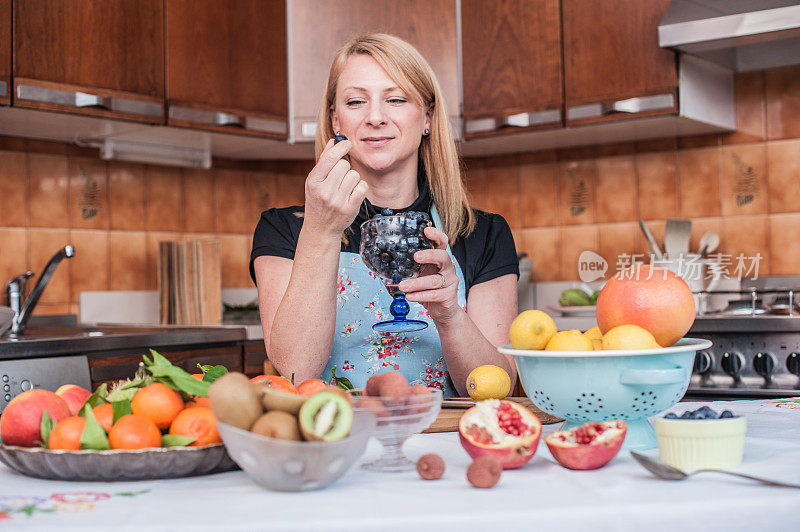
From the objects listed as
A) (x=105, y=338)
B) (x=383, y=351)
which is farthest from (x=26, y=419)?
(x=105, y=338)

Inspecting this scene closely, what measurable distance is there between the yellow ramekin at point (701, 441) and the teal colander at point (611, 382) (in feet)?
0.24

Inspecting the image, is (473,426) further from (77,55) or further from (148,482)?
(77,55)

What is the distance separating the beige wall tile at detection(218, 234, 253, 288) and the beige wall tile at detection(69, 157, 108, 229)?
51 cm

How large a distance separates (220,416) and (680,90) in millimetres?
2396

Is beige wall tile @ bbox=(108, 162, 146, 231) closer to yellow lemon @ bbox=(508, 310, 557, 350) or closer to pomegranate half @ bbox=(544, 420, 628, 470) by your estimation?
yellow lemon @ bbox=(508, 310, 557, 350)

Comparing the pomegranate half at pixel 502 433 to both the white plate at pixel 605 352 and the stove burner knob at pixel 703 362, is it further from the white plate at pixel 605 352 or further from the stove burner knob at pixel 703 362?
the stove burner knob at pixel 703 362

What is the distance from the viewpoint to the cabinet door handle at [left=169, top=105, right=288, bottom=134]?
2.87 m

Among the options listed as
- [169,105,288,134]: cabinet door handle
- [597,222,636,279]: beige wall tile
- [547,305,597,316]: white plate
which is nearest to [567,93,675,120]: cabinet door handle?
[597,222,636,279]: beige wall tile

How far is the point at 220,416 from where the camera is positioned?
2.53 ft

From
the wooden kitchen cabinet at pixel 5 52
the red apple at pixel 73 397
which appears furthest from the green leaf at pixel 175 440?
the wooden kitchen cabinet at pixel 5 52

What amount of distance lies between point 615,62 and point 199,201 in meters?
1.69

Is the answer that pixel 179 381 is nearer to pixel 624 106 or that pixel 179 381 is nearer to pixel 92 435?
pixel 92 435

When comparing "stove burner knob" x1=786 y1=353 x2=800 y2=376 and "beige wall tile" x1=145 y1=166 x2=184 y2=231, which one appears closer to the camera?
"stove burner knob" x1=786 y1=353 x2=800 y2=376

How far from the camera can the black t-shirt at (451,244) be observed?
1.73 meters
